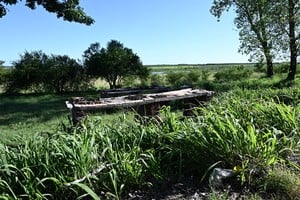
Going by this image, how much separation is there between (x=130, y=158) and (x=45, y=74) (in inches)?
661

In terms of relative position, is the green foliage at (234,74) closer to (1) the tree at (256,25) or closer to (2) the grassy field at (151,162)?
(1) the tree at (256,25)

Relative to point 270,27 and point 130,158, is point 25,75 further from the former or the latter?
point 130,158

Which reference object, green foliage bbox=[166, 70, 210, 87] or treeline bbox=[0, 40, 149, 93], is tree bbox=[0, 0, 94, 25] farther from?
green foliage bbox=[166, 70, 210, 87]

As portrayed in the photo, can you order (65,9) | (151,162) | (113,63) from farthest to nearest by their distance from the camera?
(113,63), (65,9), (151,162)

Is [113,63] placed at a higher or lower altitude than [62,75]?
higher

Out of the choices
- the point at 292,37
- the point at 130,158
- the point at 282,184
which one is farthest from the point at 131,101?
the point at 292,37

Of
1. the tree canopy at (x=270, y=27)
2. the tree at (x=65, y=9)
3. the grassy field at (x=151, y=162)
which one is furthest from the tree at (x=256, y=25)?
the grassy field at (x=151, y=162)

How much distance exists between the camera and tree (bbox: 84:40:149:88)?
63.9 ft

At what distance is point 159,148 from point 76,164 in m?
0.72

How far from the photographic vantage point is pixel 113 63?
19406mm

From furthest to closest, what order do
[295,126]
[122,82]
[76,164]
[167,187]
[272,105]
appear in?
[122,82]
[272,105]
[295,126]
[167,187]
[76,164]

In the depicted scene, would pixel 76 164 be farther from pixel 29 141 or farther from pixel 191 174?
pixel 191 174

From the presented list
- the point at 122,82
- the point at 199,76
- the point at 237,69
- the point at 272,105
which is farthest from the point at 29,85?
the point at 272,105

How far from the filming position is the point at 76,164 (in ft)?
7.88
